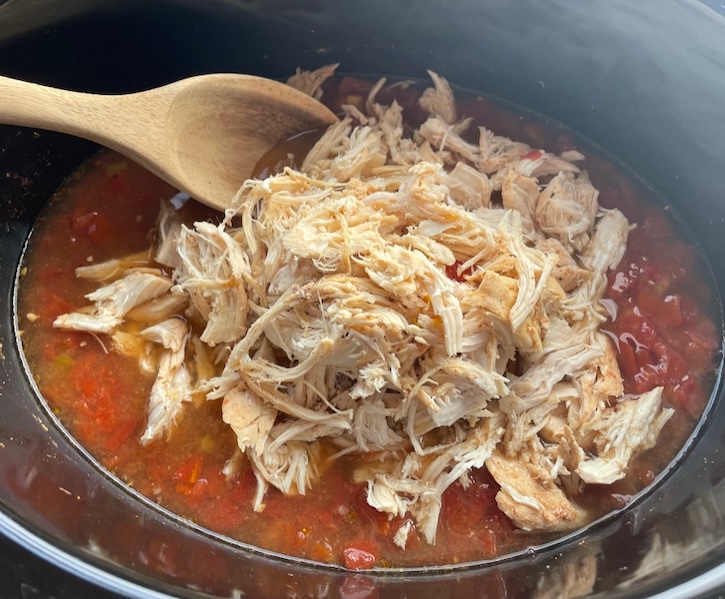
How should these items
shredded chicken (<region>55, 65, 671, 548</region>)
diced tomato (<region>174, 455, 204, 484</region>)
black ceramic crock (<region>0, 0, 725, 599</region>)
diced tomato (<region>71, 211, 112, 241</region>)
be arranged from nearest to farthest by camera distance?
black ceramic crock (<region>0, 0, 725, 599</region>), shredded chicken (<region>55, 65, 671, 548</region>), diced tomato (<region>174, 455, 204, 484</region>), diced tomato (<region>71, 211, 112, 241</region>)

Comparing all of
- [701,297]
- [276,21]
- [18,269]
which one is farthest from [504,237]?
[18,269]

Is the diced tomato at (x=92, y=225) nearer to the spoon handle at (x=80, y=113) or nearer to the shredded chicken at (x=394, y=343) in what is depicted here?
the shredded chicken at (x=394, y=343)

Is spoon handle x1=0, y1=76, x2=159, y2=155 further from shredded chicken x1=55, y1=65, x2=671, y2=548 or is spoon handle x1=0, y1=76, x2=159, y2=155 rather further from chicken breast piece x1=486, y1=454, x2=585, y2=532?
chicken breast piece x1=486, y1=454, x2=585, y2=532

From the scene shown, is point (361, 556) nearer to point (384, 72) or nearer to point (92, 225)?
point (92, 225)

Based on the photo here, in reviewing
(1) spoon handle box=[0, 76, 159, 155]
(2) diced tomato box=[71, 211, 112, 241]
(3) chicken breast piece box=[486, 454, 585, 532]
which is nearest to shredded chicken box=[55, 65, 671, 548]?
(3) chicken breast piece box=[486, 454, 585, 532]

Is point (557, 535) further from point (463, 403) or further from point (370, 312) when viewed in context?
point (370, 312)

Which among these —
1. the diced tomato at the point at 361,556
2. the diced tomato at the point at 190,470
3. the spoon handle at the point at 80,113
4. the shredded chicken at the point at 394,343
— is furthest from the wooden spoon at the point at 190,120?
the diced tomato at the point at 361,556
